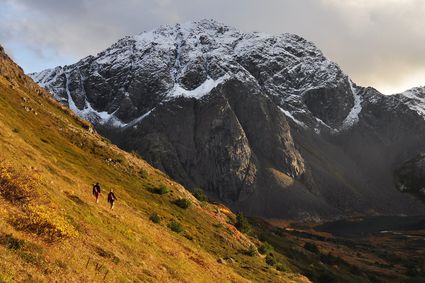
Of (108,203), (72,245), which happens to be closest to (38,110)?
(108,203)

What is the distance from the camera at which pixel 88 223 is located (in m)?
29.4

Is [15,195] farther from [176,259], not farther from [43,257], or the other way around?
[176,259]

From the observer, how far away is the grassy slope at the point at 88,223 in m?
20.4

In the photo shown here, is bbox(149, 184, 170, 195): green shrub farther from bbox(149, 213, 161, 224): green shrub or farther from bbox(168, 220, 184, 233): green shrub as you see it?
bbox(149, 213, 161, 224): green shrub

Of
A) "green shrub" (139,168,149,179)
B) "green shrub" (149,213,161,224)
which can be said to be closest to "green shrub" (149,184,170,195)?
"green shrub" (139,168,149,179)

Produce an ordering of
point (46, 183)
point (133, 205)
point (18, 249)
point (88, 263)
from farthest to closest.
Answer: point (133, 205)
point (46, 183)
point (88, 263)
point (18, 249)

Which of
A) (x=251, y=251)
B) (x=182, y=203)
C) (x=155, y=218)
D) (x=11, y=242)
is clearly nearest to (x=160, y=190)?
(x=182, y=203)

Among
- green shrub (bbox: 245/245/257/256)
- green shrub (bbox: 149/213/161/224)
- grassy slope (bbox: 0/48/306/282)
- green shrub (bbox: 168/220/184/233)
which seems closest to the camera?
grassy slope (bbox: 0/48/306/282)

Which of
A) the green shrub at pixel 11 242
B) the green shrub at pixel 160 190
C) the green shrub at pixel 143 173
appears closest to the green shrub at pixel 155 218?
the green shrub at pixel 160 190

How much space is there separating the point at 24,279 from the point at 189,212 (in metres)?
43.5

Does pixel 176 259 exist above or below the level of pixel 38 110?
below

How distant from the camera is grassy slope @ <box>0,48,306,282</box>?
2041 centimetres

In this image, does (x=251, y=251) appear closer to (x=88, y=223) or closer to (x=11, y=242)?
(x=88, y=223)

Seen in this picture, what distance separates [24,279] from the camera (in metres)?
16.6
